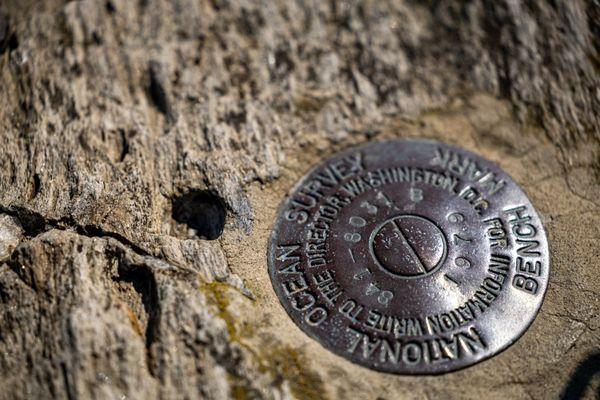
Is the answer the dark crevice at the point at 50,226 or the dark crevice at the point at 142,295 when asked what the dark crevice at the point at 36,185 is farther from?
the dark crevice at the point at 142,295

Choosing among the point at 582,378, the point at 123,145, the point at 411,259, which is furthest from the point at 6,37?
the point at 582,378

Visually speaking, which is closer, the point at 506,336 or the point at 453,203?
the point at 506,336

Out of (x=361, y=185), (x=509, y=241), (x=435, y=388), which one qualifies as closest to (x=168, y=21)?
(x=361, y=185)

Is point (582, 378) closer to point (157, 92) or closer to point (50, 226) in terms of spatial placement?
point (50, 226)

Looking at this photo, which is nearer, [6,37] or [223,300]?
[223,300]

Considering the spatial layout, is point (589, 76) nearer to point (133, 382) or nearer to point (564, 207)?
point (564, 207)

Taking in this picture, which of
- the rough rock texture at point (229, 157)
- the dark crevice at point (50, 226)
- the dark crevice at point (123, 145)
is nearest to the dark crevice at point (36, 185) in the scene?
the rough rock texture at point (229, 157)
